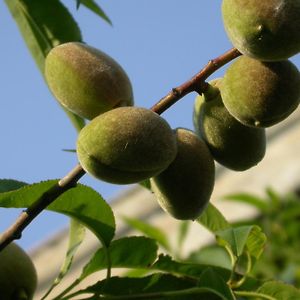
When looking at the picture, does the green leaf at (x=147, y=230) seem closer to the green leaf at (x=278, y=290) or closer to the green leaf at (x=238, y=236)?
the green leaf at (x=238, y=236)

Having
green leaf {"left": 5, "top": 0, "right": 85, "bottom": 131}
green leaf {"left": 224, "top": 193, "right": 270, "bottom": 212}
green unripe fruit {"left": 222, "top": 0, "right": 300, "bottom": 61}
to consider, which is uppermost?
green leaf {"left": 5, "top": 0, "right": 85, "bottom": 131}

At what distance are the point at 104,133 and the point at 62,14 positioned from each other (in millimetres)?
588

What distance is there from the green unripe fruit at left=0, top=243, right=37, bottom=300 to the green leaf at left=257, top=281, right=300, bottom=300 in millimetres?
464

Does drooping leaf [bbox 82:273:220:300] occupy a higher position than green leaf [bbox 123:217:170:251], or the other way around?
drooping leaf [bbox 82:273:220:300]

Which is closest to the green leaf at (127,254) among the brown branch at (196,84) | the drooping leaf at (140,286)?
the drooping leaf at (140,286)

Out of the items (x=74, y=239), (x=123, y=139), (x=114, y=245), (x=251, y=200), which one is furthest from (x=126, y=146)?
(x=251, y=200)

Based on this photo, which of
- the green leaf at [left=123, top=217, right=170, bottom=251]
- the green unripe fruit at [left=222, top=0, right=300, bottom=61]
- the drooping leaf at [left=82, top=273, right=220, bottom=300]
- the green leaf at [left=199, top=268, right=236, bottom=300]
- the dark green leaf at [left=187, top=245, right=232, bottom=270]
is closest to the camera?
the green unripe fruit at [left=222, top=0, right=300, bottom=61]

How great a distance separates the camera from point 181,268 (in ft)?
5.91

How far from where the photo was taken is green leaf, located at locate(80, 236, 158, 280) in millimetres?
1835

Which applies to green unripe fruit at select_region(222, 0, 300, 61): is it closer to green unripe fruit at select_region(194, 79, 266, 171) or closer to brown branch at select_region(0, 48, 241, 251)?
brown branch at select_region(0, 48, 241, 251)

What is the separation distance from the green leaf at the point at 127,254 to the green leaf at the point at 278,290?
25 centimetres

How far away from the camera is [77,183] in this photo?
169 centimetres

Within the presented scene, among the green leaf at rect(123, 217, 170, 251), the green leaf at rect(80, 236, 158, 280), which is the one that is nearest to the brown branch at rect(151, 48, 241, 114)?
the green leaf at rect(80, 236, 158, 280)

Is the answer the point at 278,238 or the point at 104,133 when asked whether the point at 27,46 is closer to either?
the point at 104,133
